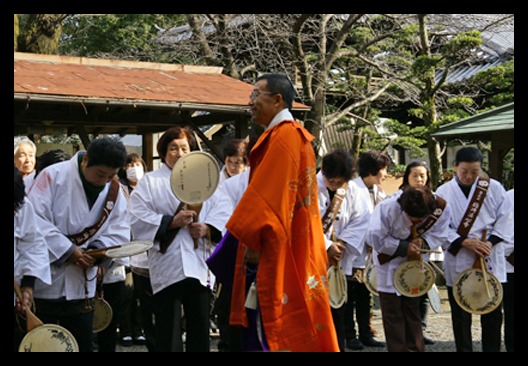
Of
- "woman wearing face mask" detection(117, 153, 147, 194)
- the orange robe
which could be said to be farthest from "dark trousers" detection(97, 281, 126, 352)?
the orange robe

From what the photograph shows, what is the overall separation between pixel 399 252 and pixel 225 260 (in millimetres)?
2098

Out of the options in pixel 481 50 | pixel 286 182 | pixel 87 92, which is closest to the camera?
pixel 286 182

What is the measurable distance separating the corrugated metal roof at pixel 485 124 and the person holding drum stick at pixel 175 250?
454 centimetres

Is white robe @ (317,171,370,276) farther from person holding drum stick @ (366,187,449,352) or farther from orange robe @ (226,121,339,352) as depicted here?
orange robe @ (226,121,339,352)

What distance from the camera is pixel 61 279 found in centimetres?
522

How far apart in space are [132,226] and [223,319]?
1427mm

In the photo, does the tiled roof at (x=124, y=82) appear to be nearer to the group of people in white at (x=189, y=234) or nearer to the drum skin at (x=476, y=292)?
the group of people in white at (x=189, y=234)

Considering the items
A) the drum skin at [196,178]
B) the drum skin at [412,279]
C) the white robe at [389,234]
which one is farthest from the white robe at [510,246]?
the drum skin at [196,178]

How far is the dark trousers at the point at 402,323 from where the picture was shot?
20.5ft

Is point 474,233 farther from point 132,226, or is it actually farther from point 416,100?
point 416,100

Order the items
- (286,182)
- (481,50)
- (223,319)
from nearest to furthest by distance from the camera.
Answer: (286,182) < (223,319) < (481,50)

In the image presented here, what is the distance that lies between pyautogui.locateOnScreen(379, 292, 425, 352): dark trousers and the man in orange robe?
177 centimetres

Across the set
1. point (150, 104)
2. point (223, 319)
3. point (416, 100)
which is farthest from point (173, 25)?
point (223, 319)

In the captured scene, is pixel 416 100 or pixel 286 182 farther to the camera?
pixel 416 100
